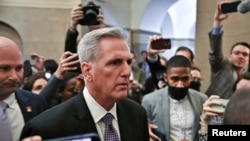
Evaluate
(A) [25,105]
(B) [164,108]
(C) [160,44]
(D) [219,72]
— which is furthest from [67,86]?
(D) [219,72]

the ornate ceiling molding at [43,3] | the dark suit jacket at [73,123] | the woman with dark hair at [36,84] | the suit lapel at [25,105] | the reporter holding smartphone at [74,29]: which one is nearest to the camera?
the dark suit jacket at [73,123]

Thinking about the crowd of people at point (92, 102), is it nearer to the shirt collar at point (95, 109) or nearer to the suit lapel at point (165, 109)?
the shirt collar at point (95, 109)

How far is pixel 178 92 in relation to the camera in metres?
2.79

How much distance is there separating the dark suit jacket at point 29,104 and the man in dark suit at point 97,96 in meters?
0.32

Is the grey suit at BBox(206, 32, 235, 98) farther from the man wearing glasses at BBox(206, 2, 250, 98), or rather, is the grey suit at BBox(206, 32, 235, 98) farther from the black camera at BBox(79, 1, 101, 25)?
the black camera at BBox(79, 1, 101, 25)

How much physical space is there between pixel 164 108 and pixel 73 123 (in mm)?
1247

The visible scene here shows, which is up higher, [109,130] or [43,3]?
[43,3]

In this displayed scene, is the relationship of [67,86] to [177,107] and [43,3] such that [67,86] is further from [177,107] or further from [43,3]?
[43,3]

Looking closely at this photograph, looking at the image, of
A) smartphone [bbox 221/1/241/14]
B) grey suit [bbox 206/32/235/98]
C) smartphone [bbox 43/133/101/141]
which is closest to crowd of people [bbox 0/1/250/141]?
smartphone [bbox 43/133/101/141]

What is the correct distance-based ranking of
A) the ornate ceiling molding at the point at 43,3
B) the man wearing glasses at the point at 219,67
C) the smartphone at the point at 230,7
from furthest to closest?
1. the ornate ceiling molding at the point at 43,3
2. the man wearing glasses at the point at 219,67
3. the smartphone at the point at 230,7

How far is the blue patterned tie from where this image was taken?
169 centimetres

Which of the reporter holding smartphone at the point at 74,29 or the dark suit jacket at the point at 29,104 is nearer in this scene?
the dark suit jacket at the point at 29,104

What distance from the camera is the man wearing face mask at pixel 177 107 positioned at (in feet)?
8.99

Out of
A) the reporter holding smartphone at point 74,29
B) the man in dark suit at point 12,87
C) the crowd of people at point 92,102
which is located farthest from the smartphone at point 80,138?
the reporter holding smartphone at point 74,29
